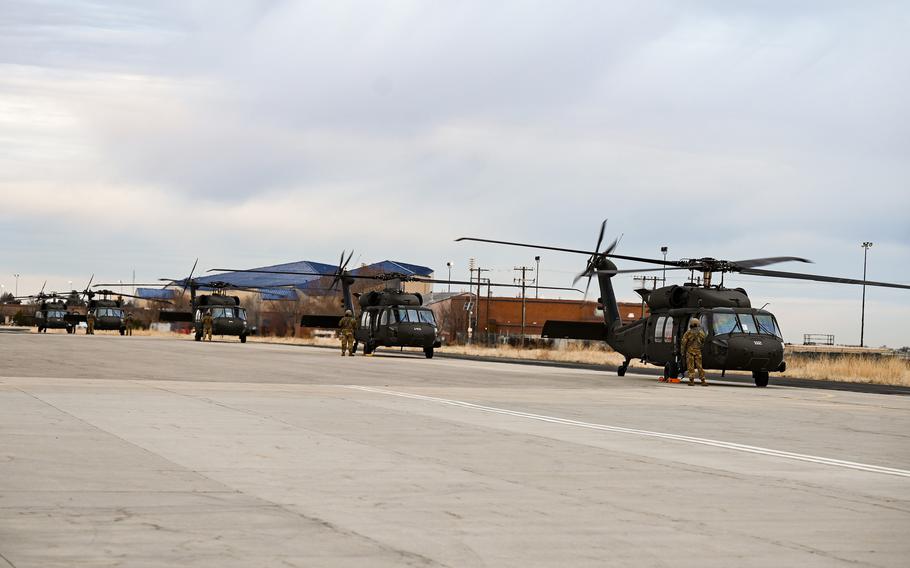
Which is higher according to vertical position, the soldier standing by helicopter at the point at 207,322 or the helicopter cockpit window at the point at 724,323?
the helicopter cockpit window at the point at 724,323

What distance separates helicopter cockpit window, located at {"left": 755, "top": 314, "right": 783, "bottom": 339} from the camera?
28.0m

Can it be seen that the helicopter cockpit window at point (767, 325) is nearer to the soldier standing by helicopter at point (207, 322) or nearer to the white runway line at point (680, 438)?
the white runway line at point (680, 438)

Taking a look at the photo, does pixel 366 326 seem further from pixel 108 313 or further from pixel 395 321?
pixel 108 313

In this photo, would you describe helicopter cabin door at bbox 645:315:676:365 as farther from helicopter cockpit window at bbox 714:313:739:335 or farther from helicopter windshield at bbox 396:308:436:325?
helicopter windshield at bbox 396:308:436:325

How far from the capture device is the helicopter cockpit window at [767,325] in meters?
28.0

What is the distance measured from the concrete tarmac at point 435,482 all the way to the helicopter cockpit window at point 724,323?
28.2ft

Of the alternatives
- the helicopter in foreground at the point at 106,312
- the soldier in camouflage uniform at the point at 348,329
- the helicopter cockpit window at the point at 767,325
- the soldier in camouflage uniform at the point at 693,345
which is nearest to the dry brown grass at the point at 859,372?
the helicopter cockpit window at the point at 767,325

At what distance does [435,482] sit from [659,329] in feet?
70.2

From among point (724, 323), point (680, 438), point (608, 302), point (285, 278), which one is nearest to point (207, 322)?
point (608, 302)

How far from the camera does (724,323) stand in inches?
1094

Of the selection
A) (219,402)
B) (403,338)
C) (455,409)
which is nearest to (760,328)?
(455,409)

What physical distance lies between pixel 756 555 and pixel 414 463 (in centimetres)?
453

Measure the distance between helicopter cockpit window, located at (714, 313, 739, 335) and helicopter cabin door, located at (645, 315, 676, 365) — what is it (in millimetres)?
1486

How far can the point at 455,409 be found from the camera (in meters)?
17.4
